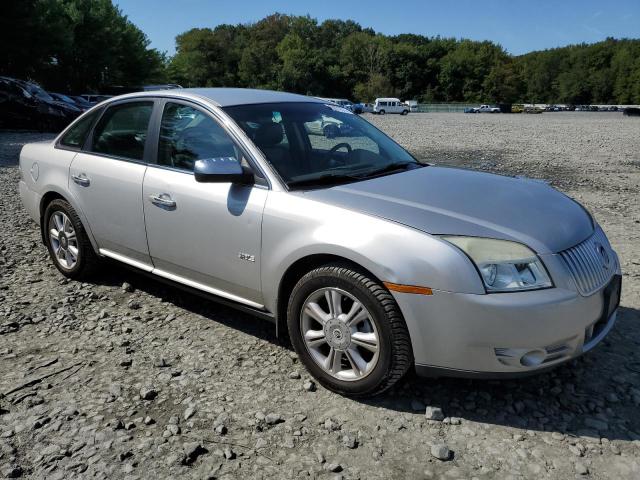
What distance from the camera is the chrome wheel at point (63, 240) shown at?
4770 millimetres

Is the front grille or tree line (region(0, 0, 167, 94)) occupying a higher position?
tree line (region(0, 0, 167, 94))

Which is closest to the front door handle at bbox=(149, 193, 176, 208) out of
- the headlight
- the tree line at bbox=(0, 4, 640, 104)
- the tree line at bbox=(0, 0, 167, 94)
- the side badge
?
the side badge

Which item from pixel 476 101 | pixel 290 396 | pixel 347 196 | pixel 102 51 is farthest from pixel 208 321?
pixel 476 101

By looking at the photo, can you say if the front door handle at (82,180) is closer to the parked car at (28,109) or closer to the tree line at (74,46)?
the parked car at (28,109)

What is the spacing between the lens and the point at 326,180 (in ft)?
11.4

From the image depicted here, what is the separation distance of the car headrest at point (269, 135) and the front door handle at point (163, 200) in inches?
27.5

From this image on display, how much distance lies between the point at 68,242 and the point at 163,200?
1.53 m

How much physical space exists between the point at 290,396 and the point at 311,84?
118m

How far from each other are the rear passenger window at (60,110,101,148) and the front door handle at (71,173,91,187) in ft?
1.04

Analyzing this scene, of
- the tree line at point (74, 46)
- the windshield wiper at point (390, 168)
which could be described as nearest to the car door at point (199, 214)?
the windshield wiper at point (390, 168)

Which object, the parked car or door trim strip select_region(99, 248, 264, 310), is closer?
door trim strip select_region(99, 248, 264, 310)

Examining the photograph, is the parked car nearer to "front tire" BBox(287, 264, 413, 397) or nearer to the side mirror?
the side mirror

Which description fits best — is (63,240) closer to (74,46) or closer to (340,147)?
(340,147)

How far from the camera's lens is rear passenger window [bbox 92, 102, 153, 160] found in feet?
13.7
